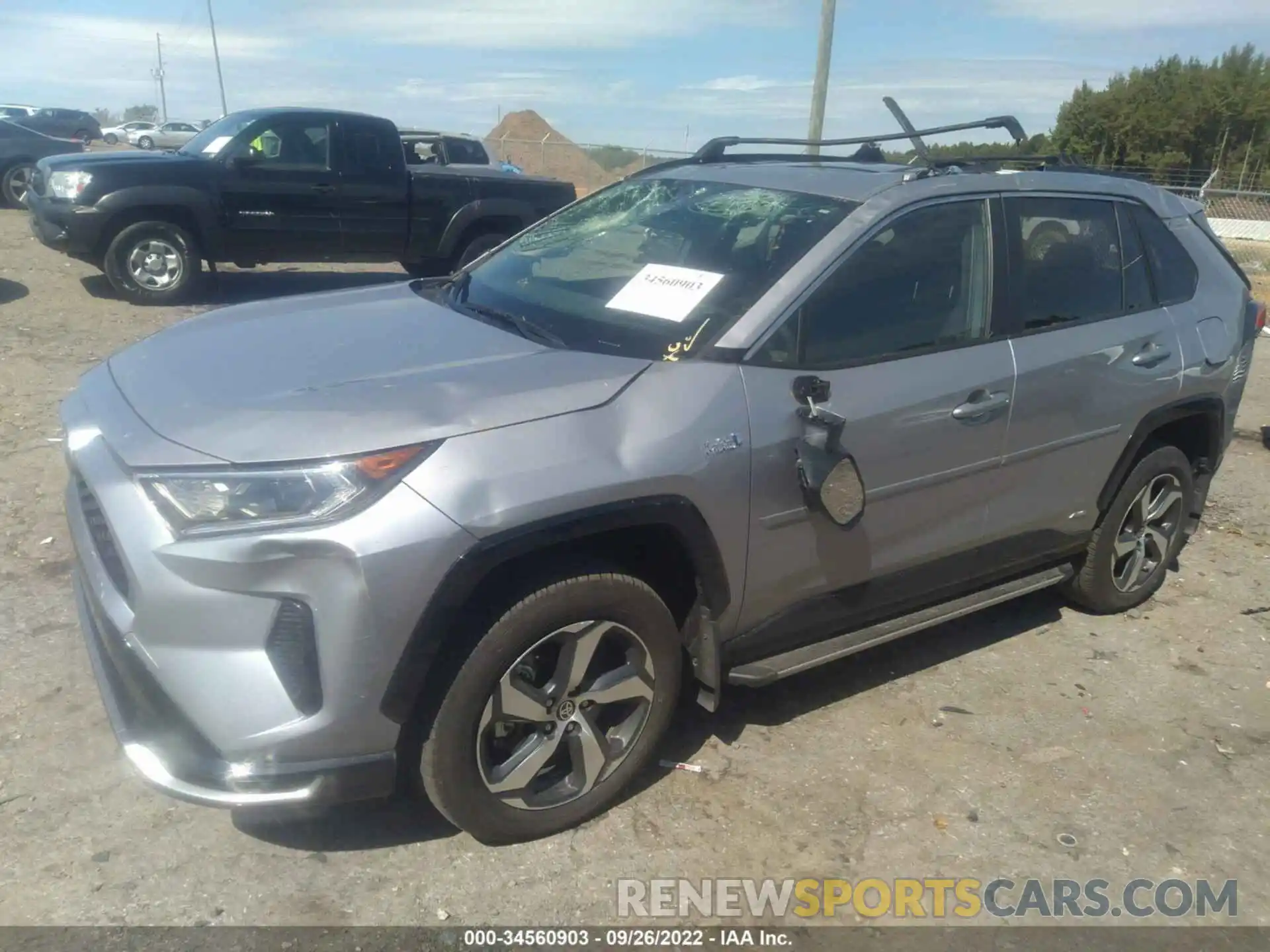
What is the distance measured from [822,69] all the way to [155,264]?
7.90 metres

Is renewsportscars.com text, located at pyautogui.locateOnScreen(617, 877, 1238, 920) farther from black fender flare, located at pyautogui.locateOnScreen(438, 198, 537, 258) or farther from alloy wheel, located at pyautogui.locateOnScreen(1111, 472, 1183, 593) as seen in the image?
black fender flare, located at pyautogui.locateOnScreen(438, 198, 537, 258)

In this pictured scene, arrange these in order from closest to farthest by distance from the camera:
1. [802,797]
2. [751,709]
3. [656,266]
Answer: [802,797] → [656,266] → [751,709]

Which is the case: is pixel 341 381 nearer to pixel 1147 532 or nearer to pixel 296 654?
pixel 296 654

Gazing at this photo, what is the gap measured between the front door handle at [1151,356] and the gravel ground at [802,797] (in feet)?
3.88

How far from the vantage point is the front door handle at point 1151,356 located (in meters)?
4.01

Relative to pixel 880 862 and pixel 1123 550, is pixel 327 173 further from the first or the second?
pixel 880 862

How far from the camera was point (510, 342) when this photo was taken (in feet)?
10.2

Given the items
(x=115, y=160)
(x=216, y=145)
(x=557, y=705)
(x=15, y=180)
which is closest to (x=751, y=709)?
(x=557, y=705)

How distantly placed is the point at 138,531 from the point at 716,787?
1810 mm

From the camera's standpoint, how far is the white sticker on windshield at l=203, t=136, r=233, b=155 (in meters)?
9.59

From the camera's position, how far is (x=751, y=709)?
3.66 metres

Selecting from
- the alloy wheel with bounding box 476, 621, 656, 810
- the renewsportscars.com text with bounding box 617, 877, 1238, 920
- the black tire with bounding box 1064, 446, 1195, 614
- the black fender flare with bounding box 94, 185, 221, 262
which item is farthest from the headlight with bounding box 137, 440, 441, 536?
the black fender flare with bounding box 94, 185, 221, 262

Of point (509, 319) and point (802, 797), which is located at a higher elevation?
point (509, 319)

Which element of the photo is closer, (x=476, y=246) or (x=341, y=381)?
(x=341, y=381)
